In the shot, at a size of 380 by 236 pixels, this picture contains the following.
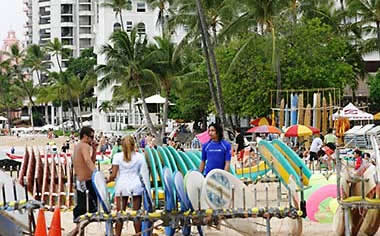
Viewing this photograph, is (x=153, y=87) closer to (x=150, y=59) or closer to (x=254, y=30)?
(x=150, y=59)

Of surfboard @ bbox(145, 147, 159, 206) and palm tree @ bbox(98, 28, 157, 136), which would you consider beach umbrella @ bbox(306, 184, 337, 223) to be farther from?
palm tree @ bbox(98, 28, 157, 136)

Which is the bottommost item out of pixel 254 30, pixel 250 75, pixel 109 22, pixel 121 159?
pixel 121 159

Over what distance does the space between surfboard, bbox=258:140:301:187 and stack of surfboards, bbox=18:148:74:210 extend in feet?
13.7

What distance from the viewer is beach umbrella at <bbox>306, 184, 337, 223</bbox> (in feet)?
30.1

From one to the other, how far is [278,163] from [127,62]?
25342 mm

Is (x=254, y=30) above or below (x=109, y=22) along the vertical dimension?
below

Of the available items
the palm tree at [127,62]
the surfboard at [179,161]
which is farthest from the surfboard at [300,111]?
the surfboard at [179,161]

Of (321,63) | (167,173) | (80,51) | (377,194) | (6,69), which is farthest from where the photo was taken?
(80,51)

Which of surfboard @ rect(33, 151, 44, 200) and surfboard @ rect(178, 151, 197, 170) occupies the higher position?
surfboard @ rect(178, 151, 197, 170)

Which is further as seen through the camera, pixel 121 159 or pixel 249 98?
pixel 249 98

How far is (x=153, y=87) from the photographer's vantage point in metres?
36.8

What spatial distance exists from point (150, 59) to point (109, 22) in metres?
28.3

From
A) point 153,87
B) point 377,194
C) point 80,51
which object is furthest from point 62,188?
point 80,51

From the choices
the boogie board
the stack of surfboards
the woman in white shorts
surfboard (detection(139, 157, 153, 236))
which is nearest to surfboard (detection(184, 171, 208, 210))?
surfboard (detection(139, 157, 153, 236))
